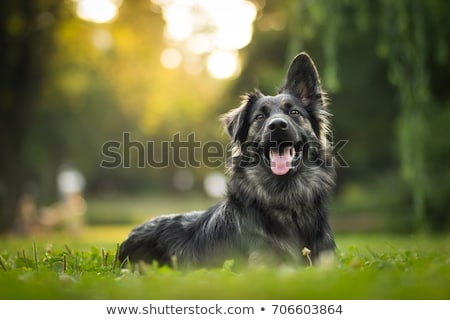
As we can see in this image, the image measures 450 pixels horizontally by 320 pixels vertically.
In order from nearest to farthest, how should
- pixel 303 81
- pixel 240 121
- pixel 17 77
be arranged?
pixel 240 121
pixel 303 81
pixel 17 77

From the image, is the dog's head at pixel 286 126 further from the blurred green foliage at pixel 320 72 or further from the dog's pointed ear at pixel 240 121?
the blurred green foliage at pixel 320 72

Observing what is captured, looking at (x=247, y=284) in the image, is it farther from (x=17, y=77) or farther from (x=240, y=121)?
(x=17, y=77)

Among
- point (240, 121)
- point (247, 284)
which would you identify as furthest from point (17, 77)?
point (247, 284)

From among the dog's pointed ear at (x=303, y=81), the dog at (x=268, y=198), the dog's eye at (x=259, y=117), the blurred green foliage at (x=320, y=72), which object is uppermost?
the blurred green foliage at (x=320, y=72)

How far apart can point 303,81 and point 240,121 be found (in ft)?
2.97

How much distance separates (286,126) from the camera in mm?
6367

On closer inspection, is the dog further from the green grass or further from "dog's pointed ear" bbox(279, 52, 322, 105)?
the green grass

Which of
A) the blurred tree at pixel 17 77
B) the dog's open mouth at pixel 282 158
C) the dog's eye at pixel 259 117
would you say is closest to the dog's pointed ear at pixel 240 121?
the dog's eye at pixel 259 117

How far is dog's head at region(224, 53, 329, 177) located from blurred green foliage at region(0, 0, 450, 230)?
4156 millimetres

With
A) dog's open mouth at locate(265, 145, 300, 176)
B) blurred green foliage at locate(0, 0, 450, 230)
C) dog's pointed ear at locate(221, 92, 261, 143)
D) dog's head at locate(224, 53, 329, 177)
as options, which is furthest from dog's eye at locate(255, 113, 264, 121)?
blurred green foliage at locate(0, 0, 450, 230)

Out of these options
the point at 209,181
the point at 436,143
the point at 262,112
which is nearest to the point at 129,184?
the point at 209,181

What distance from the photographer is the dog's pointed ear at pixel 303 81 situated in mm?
7035

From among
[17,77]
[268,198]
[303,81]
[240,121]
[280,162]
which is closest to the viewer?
[268,198]

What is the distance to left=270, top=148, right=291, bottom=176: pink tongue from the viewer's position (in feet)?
21.5
